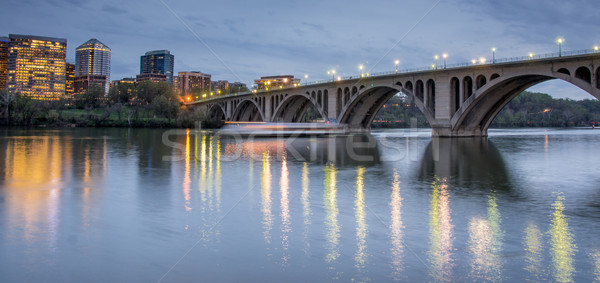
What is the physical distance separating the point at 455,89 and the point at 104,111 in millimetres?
92191

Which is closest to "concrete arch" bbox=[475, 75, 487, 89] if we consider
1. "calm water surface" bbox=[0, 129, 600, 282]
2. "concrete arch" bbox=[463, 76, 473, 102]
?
"concrete arch" bbox=[463, 76, 473, 102]

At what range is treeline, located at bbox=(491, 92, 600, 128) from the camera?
502 feet

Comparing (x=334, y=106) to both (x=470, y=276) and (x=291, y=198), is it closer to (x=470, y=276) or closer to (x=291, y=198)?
(x=291, y=198)

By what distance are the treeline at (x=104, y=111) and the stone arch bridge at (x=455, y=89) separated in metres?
31.8

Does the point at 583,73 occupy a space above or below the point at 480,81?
below

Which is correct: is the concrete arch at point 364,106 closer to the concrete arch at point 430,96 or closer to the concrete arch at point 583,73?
the concrete arch at point 430,96

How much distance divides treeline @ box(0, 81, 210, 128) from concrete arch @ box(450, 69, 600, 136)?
66895 millimetres

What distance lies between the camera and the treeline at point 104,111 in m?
91.2

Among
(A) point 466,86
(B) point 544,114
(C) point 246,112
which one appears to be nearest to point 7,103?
(C) point 246,112

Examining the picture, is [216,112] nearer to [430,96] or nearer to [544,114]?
[430,96]

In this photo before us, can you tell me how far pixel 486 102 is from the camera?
5762 centimetres

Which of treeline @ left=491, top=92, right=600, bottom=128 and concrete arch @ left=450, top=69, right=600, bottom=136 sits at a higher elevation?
treeline @ left=491, top=92, right=600, bottom=128

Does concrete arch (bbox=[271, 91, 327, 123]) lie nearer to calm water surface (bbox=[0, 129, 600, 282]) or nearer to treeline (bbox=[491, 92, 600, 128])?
treeline (bbox=[491, 92, 600, 128])

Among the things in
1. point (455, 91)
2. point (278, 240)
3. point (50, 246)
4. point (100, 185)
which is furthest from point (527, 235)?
point (455, 91)
